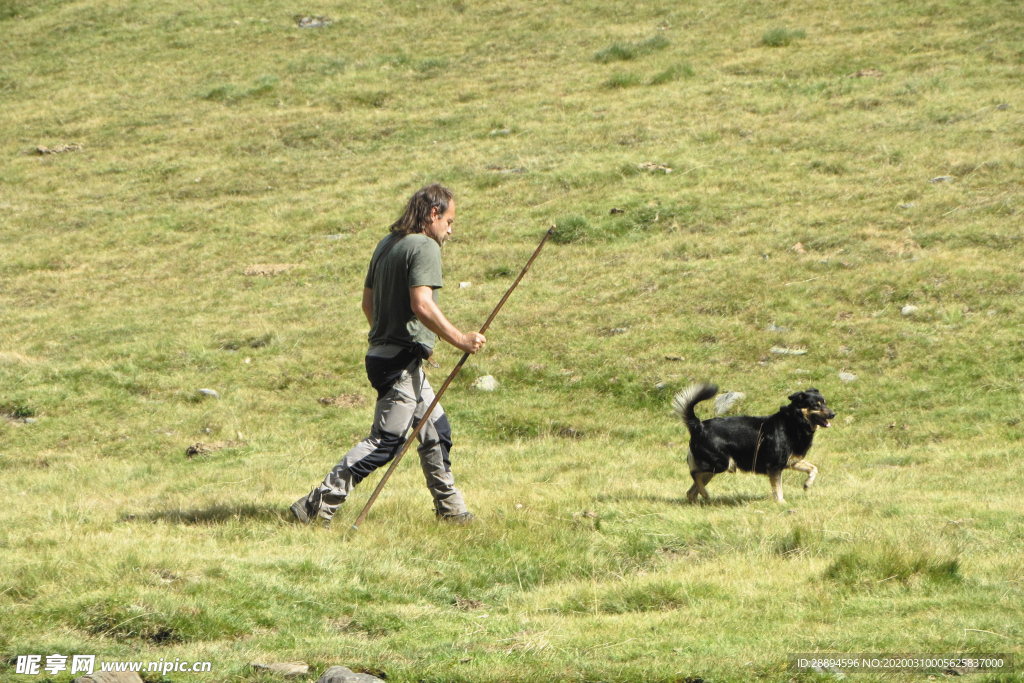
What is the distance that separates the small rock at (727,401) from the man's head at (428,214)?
5.77 meters

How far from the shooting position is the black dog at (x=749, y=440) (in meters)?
8.63

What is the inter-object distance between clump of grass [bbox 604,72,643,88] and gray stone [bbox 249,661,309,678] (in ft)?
74.5

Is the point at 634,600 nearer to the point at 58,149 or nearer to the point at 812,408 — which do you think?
the point at 812,408

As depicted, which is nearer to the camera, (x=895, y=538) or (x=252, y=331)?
(x=895, y=538)

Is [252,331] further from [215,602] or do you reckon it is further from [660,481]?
[215,602]

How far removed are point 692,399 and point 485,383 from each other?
16.4ft

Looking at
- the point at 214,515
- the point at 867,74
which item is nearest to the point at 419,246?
the point at 214,515

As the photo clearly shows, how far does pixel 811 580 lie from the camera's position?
20.6 feet

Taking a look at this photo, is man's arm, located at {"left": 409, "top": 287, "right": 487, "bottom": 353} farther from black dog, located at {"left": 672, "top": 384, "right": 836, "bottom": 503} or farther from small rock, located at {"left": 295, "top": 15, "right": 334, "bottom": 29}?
small rock, located at {"left": 295, "top": 15, "right": 334, "bottom": 29}

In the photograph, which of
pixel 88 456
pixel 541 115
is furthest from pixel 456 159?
pixel 88 456

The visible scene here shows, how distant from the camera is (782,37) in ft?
87.1

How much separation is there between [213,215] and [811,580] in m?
17.6

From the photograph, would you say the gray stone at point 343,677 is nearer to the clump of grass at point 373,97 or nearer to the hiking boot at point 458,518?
the hiking boot at point 458,518

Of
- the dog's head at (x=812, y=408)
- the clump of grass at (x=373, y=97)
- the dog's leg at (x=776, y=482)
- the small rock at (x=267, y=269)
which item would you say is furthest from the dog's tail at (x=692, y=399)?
the clump of grass at (x=373, y=97)
